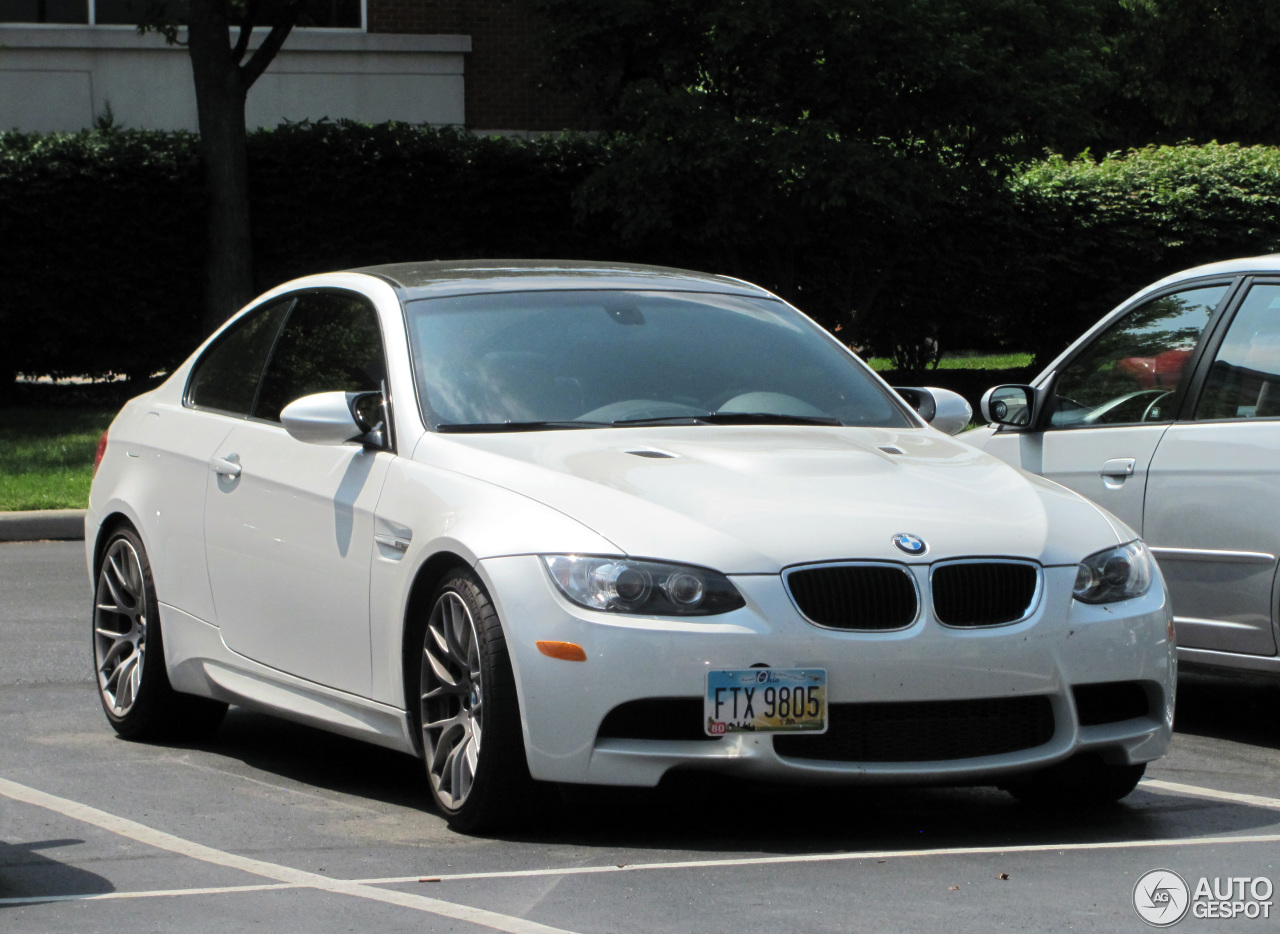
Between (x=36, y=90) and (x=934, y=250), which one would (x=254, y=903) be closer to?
(x=934, y=250)

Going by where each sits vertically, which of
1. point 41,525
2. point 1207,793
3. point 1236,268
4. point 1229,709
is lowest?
point 41,525

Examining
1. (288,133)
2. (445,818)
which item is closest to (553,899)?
(445,818)

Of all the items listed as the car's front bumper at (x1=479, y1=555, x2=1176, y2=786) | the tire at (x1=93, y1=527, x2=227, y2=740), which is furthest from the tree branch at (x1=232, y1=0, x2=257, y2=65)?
the car's front bumper at (x1=479, y1=555, x2=1176, y2=786)

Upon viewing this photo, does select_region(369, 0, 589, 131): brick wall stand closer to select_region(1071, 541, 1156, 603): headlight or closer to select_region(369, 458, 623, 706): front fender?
select_region(369, 458, 623, 706): front fender

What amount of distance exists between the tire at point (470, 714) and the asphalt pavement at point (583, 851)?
10 cm

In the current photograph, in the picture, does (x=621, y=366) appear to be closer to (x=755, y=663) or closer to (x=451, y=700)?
(x=451, y=700)

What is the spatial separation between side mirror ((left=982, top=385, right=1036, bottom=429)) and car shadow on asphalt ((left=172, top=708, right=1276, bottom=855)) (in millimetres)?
2103

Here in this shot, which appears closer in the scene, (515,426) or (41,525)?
(515,426)

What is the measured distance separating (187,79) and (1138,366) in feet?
65.1

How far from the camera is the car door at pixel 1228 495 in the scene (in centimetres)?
639

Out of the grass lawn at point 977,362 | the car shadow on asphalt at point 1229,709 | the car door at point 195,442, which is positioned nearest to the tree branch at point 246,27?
the grass lawn at point 977,362

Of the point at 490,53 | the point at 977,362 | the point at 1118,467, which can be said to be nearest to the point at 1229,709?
the point at 1118,467

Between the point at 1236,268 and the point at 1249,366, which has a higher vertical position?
the point at 1236,268

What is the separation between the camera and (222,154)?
61.8ft
